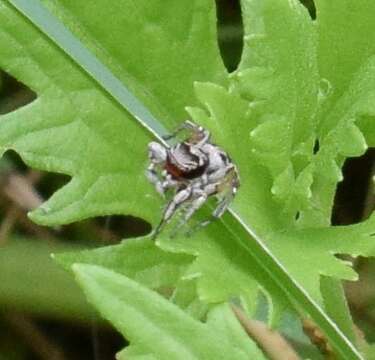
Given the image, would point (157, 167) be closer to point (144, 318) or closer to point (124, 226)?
point (144, 318)

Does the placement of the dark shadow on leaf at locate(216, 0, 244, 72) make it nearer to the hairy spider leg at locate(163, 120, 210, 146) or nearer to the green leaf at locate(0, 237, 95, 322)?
the green leaf at locate(0, 237, 95, 322)

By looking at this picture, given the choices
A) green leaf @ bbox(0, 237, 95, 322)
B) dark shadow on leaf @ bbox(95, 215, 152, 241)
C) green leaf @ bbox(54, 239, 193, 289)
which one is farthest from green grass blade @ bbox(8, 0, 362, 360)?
dark shadow on leaf @ bbox(95, 215, 152, 241)

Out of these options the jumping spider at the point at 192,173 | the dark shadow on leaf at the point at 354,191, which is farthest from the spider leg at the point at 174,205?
the dark shadow on leaf at the point at 354,191

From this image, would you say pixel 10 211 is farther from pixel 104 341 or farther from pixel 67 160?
pixel 67 160

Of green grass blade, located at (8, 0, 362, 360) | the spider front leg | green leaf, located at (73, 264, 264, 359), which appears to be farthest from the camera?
the spider front leg

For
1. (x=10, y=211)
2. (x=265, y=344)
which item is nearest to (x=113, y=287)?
(x=265, y=344)
